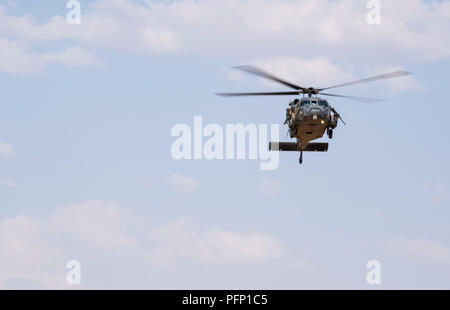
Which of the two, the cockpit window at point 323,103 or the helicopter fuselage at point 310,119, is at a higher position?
the cockpit window at point 323,103

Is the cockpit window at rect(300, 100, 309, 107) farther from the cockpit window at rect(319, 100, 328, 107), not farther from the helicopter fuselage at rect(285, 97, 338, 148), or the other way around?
the cockpit window at rect(319, 100, 328, 107)

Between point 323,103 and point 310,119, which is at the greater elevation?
point 323,103

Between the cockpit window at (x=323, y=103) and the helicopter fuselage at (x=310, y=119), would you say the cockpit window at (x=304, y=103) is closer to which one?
the helicopter fuselage at (x=310, y=119)

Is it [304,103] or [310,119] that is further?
[304,103]

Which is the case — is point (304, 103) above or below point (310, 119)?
above

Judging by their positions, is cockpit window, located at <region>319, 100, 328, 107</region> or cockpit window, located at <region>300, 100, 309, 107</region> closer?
cockpit window, located at <region>300, 100, 309, 107</region>

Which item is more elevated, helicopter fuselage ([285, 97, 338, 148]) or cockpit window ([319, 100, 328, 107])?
cockpit window ([319, 100, 328, 107])

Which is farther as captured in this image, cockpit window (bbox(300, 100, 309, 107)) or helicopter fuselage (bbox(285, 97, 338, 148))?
cockpit window (bbox(300, 100, 309, 107))

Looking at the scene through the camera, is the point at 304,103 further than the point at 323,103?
No
